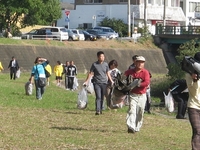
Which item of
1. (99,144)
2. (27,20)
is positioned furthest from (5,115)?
(27,20)

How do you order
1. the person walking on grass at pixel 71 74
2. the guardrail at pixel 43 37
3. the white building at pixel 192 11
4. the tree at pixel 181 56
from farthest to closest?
the white building at pixel 192 11
the guardrail at pixel 43 37
the tree at pixel 181 56
the person walking on grass at pixel 71 74

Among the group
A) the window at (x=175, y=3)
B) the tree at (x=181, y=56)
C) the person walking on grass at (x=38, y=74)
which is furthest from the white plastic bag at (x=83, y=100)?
the window at (x=175, y=3)

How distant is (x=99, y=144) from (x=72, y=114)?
21.6 feet

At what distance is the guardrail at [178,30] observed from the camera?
215ft

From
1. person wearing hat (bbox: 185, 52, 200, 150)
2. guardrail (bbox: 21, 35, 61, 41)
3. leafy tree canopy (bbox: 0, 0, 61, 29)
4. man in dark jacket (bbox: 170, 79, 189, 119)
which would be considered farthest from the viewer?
guardrail (bbox: 21, 35, 61, 41)

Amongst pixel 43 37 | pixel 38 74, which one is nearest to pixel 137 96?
pixel 38 74

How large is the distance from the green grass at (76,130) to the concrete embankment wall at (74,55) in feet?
98.5

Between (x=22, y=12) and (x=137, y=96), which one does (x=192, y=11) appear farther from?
(x=137, y=96)

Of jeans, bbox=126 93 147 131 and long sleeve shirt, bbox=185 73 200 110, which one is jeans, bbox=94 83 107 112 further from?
long sleeve shirt, bbox=185 73 200 110

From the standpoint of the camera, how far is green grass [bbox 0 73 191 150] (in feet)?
47.4

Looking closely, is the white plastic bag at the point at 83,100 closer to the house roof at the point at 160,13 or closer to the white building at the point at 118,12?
the white building at the point at 118,12

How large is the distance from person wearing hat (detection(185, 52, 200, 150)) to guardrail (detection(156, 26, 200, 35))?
52707mm

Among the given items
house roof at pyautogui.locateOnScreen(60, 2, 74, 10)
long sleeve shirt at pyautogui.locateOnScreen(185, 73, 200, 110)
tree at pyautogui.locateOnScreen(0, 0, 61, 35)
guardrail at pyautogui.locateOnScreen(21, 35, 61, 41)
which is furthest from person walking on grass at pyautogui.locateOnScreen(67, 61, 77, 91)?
house roof at pyautogui.locateOnScreen(60, 2, 74, 10)

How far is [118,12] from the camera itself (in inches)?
3361
